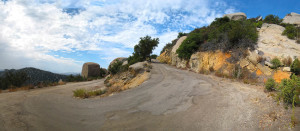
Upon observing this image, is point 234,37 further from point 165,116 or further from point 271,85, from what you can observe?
point 165,116

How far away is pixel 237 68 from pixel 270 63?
1.79m

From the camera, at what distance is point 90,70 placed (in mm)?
22984

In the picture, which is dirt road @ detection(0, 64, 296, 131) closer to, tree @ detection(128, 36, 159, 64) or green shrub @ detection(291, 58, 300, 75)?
green shrub @ detection(291, 58, 300, 75)

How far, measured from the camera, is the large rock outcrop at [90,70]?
22797 mm

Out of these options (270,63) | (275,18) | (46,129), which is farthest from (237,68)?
(275,18)

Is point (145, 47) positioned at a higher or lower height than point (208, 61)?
higher

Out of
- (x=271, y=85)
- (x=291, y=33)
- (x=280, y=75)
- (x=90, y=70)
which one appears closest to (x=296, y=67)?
(x=280, y=75)

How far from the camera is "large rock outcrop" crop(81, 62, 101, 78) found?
22797mm

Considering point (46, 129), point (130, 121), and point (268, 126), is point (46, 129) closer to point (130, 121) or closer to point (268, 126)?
point (130, 121)

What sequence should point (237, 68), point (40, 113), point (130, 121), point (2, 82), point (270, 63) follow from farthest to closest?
point (2, 82), point (237, 68), point (270, 63), point (40, 113), point (130, 121)

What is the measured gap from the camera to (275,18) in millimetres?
17969

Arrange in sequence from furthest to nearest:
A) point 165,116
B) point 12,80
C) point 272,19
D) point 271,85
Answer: point 272,19 < point 12,80 < point 271,85 < point 165,116

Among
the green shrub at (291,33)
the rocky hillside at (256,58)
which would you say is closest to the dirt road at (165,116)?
the rocky hillside at (256,58)

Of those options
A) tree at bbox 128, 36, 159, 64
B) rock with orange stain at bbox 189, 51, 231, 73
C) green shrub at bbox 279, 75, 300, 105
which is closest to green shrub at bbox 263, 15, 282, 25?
rock with orange stain at bbox 189, 51, 231, 73
